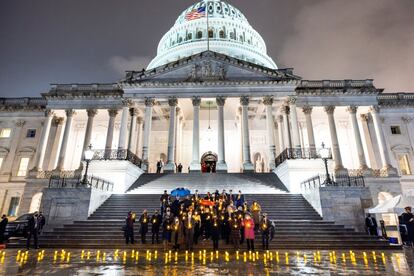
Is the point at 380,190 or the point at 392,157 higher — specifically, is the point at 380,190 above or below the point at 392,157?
below

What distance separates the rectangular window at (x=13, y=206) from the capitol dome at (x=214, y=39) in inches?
1406

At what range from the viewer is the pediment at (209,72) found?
32.5m

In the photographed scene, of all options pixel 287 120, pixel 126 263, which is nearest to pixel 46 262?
pixel 126 263

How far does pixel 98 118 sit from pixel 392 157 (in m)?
42.6

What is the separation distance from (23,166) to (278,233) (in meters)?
38.5

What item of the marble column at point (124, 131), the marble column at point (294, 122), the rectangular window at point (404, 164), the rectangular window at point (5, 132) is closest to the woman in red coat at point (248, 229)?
the marble column at point (294, 122)

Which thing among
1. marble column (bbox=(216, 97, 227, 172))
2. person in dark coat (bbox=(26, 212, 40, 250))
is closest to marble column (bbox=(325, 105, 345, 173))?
marble column (bbox=(216, 97, 227, 172))

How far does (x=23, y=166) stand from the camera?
37938 millimetres

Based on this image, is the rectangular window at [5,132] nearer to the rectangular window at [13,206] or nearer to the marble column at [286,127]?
the rectangular window at [13,206]

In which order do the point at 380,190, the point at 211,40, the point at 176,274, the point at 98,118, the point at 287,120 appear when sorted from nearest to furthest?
the point at 176,274, the point at 380,190, the point at 287,120, the point at 98,118, the point at 211,40

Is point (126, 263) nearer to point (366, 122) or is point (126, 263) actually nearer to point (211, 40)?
point (366, 122)

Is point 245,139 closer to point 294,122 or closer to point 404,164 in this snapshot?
point 294,122

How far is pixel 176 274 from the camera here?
7082mm

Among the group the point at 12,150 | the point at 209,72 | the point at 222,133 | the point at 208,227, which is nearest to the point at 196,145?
the point at 222,133
